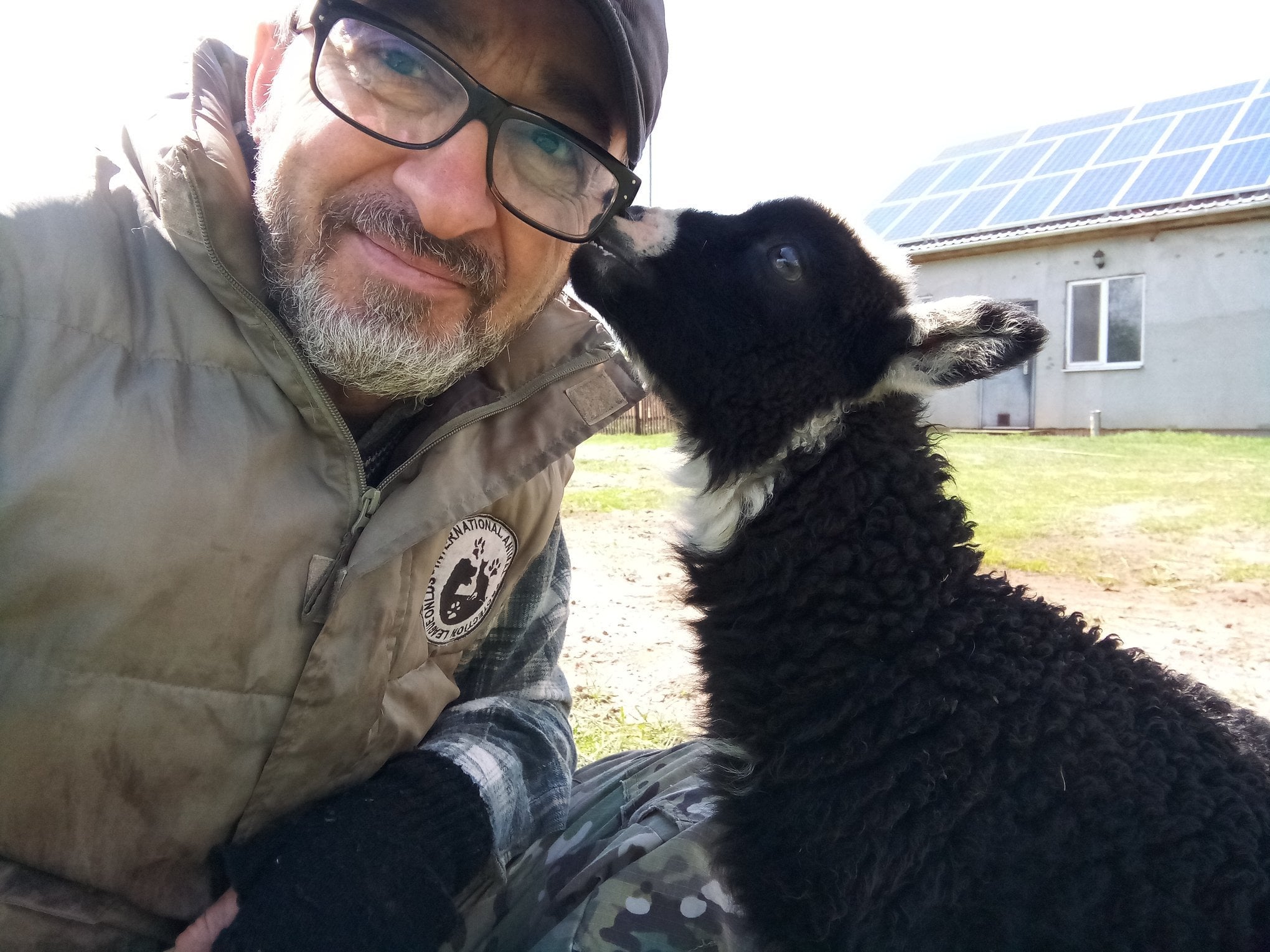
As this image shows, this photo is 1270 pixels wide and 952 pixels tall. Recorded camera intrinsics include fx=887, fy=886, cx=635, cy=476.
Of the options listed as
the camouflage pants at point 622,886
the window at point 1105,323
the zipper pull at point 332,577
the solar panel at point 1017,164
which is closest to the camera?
the zipper pull at point 332,577

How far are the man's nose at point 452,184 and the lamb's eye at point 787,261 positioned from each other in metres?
0.93

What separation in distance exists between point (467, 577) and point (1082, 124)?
2554 cm

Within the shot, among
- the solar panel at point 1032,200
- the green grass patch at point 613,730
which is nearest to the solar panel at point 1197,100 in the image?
the solar panel at point 1032,200

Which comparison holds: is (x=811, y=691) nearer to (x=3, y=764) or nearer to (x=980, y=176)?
(x=3, y=764)

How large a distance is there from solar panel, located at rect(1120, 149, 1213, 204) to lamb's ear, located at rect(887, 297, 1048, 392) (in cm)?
1813

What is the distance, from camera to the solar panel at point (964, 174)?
73.7 ft

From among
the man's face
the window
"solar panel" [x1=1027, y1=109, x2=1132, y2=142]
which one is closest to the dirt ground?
the man's face

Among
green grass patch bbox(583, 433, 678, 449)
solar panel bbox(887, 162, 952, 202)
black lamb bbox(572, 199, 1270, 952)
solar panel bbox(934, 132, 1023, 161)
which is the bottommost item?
green grass patch bbox(583, 433, 678, 449)

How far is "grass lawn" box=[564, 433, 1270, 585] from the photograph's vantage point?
21.9 feet

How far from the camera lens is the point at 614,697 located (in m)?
4.52

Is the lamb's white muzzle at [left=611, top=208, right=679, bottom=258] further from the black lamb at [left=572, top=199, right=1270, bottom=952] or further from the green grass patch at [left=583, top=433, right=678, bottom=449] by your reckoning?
the green grass patch at [left=583, top=433, right=678, bottom=449]

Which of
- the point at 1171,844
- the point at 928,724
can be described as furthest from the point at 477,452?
the point at 1171,844

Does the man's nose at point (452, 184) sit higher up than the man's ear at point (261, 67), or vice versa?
the man's ear at point (261, 67)

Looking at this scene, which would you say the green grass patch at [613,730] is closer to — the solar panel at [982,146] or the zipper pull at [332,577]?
the zipper pull at [332,577]
